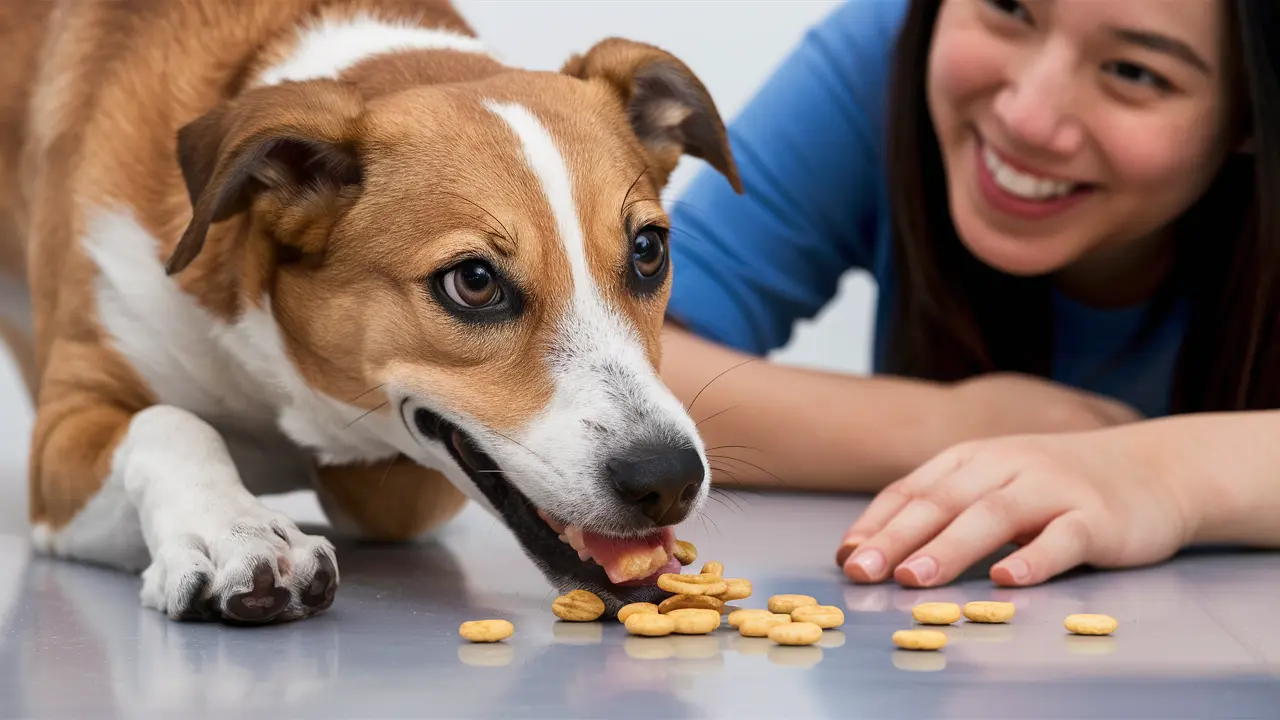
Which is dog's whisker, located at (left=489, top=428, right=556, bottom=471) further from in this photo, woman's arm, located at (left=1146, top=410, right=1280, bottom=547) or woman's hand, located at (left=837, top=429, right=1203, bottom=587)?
woman's arm, located at (left=1146, top=410, right=1280, bottom=547)

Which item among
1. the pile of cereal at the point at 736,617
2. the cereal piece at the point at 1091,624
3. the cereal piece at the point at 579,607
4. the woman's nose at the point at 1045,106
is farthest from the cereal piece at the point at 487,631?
the woman's nose at the point at 1045,106

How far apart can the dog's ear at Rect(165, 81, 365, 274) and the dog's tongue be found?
0.58 meters

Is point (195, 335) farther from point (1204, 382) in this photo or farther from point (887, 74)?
point (1204, 382)

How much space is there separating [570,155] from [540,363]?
0.31 m

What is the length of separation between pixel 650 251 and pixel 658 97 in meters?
0.41

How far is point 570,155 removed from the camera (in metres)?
2.00

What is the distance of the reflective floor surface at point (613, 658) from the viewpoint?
1529 millimetres

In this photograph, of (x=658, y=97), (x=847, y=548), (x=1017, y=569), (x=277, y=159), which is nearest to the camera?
(x=277, y=159)

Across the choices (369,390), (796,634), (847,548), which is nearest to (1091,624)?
(796,634)

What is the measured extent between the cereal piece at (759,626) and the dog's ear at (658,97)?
74cm

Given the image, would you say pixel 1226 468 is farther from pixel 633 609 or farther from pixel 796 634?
pixel 633 609

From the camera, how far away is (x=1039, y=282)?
128 inches

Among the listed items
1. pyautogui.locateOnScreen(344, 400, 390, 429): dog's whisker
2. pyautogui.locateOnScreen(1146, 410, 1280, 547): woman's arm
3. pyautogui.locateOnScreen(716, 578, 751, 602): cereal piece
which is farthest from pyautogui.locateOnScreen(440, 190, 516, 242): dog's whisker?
pyautogui.locateOnScreen(1146, 410, 1280, 547): woman's arm

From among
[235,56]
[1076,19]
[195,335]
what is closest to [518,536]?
[195,335]
